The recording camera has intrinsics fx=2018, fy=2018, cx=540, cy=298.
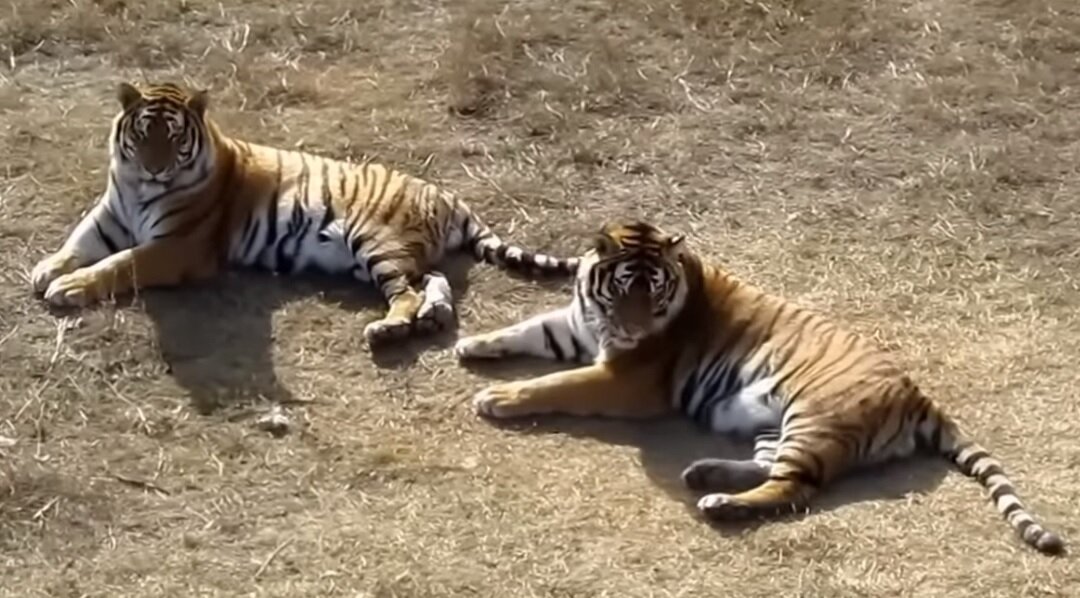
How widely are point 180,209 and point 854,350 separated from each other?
215cm

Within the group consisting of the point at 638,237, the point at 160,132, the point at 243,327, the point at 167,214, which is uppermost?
the point at 638,237

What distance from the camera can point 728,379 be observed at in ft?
18.5

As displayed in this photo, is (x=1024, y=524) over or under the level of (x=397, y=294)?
over

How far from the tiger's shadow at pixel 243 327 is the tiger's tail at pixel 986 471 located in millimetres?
1486

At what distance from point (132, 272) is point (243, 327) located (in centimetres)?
38

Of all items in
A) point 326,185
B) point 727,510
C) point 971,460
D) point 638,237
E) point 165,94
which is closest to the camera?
point 727,510

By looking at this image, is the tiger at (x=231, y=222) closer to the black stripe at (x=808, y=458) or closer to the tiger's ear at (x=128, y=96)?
the tiger's ear at (x=128, y=96)

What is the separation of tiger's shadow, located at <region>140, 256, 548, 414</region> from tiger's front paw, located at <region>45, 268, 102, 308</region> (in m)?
0.15

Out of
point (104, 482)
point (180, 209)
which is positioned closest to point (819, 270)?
point (180, 209)

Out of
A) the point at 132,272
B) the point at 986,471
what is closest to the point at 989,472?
the point at 986,471

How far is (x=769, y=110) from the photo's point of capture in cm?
766

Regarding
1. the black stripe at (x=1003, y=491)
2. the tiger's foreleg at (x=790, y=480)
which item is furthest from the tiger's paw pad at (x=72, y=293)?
the black stripe at (x=1003, y=491)

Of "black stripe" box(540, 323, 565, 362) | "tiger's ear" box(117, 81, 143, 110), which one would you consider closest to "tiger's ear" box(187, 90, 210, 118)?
"tiger's ear" box(117, 81, 143, 110)

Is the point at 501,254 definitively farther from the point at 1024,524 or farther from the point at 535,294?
the point at 1024,524
